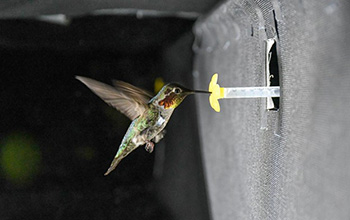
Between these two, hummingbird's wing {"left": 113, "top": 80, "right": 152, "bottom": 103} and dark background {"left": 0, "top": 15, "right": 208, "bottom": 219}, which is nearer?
hummingbird's wing {"left": 113, "top": 80, "right": 152, "bottom": 103}

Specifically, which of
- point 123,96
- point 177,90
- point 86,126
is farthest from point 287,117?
point 86,126

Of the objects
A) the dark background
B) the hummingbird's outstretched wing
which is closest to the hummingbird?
the hummingbird's outstretched wing

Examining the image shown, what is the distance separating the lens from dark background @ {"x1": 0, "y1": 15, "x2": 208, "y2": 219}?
1.89 m

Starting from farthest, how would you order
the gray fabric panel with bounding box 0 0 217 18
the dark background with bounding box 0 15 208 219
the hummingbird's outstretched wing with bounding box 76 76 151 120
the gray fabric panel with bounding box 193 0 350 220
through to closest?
the dark background with bounding box 0 15 208 219 → the gray fabric panel with bounding box 0 0 217 18 → the hummingbird's outstretched wing with bounding box 76 76 151 120 → the gray fabric panel with bounding box 193 0 350 220

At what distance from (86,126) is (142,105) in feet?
2.45

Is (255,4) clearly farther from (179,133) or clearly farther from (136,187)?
(136,187)

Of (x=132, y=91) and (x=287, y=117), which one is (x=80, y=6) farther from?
(x=287, y=117)

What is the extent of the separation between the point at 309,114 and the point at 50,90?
1.37 metres

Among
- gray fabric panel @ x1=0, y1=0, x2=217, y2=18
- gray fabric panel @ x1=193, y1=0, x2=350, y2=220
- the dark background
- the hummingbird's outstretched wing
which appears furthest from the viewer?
the dark background

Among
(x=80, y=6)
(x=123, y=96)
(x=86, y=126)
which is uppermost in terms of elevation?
(x=80, y=6)

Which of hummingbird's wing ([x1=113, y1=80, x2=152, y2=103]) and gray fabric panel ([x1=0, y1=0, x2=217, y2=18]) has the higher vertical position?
gray fabric panel ([x1=0, y1=0, x2=217, y2=18])

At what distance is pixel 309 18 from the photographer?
0.92 metres

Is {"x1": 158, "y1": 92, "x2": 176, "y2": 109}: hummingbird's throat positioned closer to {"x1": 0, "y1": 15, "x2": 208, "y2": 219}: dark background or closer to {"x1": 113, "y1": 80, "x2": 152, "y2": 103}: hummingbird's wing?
{"x1": 113, "y1": 80, "x2": 152, "y2": 103}: hummingbird's wing

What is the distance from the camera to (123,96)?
1.27 metres
